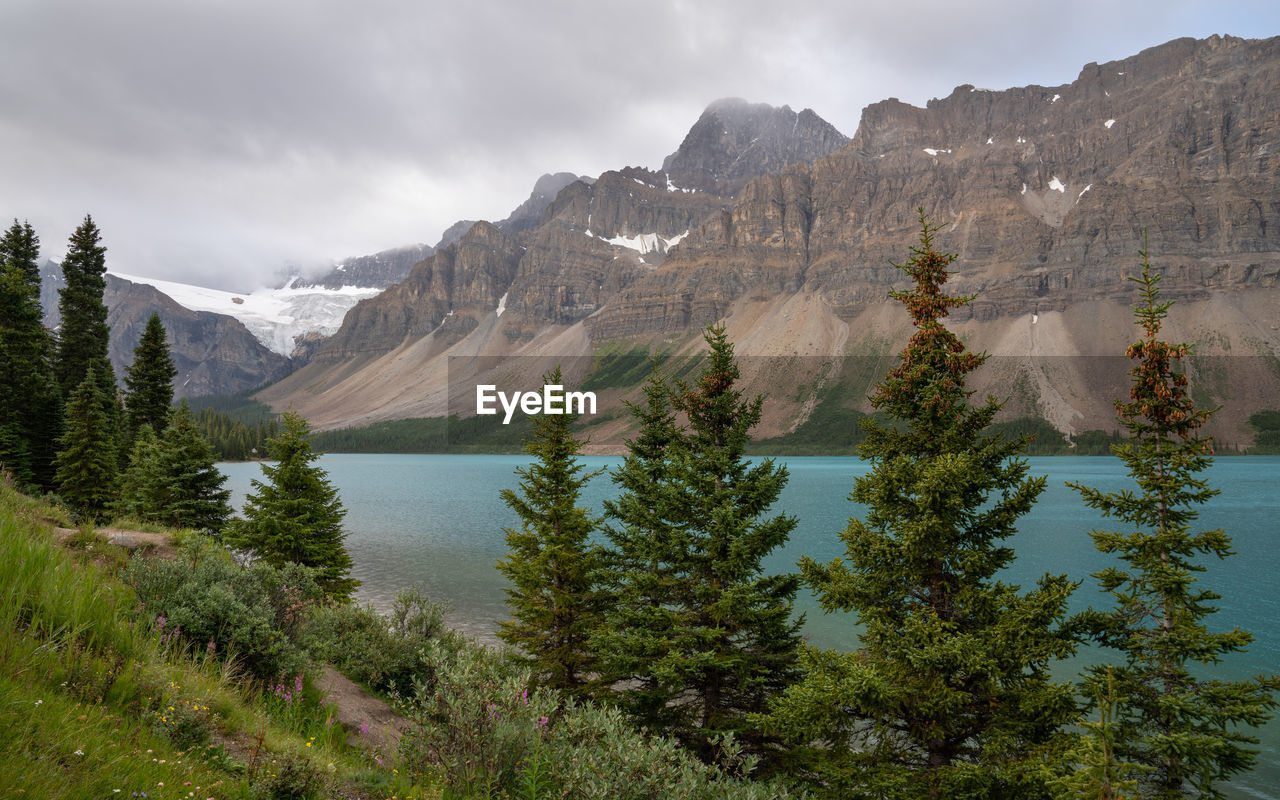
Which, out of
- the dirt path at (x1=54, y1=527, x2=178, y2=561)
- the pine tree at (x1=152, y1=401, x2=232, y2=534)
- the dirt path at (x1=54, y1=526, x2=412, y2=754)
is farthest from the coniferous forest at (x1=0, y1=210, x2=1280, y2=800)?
the pine tree at (x1=152, y1=401, x2=232, y2=534)

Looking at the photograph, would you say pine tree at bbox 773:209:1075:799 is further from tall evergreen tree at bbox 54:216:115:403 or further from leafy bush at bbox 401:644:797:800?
tall evergreen tree at bbox 54:216:115:403

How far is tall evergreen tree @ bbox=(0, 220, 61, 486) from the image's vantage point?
3453 cm

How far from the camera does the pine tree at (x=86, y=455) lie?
3253cm

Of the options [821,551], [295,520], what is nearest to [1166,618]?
[295,520]

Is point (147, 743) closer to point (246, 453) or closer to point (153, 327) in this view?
point (153, 327)

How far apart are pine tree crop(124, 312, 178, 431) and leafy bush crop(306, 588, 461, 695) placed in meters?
40.1

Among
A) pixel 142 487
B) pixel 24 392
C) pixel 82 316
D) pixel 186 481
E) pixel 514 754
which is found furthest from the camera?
pixel 82 316

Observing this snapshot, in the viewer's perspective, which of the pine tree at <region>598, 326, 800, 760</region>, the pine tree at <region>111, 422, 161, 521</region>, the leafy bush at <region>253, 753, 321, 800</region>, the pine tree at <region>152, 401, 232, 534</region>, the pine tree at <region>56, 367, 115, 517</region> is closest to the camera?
the leafy bush at <region>253, 753, 321, 800</region>

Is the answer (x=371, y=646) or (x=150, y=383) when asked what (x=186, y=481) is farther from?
(x=371, y=646)

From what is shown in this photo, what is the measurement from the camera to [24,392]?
35969mm

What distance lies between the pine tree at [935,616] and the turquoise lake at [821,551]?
165 centimetres

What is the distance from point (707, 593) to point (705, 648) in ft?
4.43

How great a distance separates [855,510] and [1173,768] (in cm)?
6316

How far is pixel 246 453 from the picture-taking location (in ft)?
563
